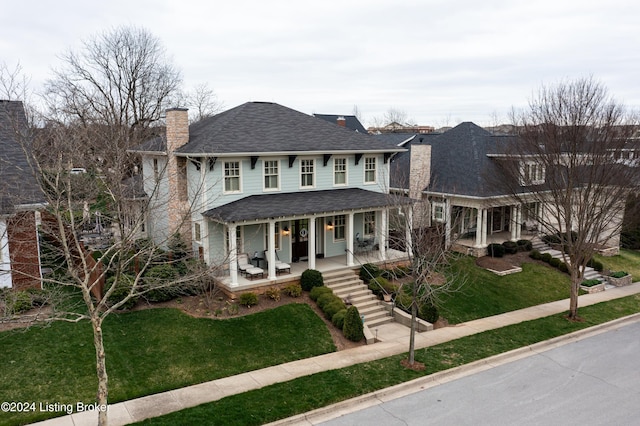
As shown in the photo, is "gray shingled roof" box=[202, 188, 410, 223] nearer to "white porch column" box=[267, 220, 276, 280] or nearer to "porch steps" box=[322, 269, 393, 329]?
"white porch column" box=[267, 220, 276, 280]

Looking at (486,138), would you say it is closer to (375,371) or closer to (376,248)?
(376,248)

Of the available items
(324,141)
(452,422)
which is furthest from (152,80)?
(452,422)

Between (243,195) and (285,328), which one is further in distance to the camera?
(243,195)

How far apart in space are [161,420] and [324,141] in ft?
46.6

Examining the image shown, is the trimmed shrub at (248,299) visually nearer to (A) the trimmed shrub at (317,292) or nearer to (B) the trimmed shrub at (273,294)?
(B) the trimmed shrub at (273,294)

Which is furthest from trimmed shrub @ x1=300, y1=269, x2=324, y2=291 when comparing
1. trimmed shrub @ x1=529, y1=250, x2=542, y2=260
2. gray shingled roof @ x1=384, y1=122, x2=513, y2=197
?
trimmed shrub @ x1=529, y1=250, x2=542, y2=260

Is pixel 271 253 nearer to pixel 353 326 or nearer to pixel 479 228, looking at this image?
pixel 353 326

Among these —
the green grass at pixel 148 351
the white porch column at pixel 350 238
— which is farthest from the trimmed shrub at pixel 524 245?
the green grass at pixel 148 351

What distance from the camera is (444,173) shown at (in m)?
28.1

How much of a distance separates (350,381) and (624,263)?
23243mm

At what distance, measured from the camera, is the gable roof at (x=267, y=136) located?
1952 cm

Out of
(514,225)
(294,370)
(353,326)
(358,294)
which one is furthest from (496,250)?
(294,370)

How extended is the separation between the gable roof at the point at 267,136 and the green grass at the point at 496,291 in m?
7.18

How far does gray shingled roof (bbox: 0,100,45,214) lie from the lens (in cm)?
1429
